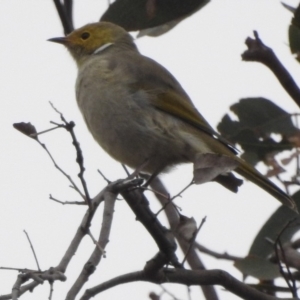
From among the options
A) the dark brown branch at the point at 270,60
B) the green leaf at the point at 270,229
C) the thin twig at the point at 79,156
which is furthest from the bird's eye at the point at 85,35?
the thin twig at the point at 79,156

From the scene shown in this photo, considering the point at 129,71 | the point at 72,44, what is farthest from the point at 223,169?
the point at 72,44

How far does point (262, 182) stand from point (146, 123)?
0.77 metres

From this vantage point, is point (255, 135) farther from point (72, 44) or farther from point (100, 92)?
point (72, 44)

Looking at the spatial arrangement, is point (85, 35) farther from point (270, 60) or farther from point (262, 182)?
point (270, 60)

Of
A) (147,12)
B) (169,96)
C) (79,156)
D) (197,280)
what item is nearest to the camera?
(79,156)

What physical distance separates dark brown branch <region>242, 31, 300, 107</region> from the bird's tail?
115 centimetres

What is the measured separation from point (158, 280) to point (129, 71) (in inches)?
81.9

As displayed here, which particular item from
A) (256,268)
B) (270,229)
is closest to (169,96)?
(270,229)

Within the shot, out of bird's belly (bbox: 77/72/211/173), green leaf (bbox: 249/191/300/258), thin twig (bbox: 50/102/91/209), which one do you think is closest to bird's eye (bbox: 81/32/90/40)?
bird's belly (bbox: 77/72/211/173)

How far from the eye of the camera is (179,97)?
5191 millimetres

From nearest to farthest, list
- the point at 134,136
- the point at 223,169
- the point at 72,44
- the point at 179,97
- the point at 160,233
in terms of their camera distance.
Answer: the point at 223,169 → the point at 160,233 → the point at 134,136 → the point at 179,97 → the point at 72,44

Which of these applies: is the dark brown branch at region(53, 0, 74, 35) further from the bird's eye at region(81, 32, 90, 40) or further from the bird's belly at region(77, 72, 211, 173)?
the bird's eye at region(81, 32, 90, 40)

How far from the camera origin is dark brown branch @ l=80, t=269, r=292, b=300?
3.38 m

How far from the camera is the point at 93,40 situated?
19.9 ft
